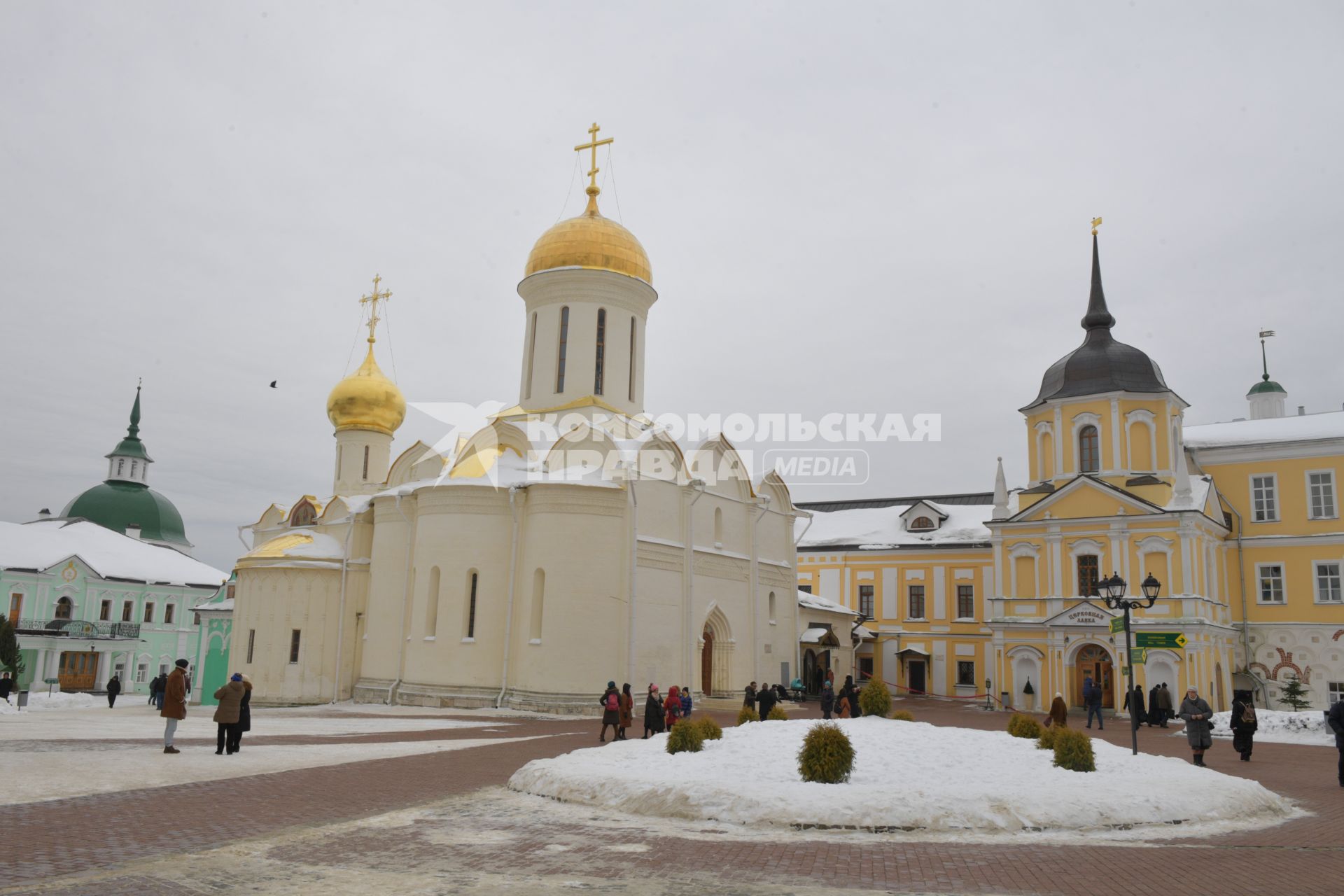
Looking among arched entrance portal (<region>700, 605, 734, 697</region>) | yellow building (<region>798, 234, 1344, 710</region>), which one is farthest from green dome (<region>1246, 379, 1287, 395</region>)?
arched entrance portal (<region>700, 605, 734, 697</region>)

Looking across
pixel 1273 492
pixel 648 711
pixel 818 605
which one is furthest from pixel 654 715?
pixel 1273 492

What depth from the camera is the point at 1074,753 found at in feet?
40.1

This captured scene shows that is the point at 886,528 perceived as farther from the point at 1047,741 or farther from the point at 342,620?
the point at 1047,741

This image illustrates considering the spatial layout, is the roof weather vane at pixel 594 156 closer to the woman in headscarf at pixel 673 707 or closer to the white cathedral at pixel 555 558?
the white cathedral at pixel 555 558

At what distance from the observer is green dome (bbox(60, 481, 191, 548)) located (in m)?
63.2

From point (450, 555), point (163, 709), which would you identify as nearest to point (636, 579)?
point (450, 555)

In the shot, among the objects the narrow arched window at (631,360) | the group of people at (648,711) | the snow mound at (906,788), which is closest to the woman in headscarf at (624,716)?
the group of people at (648,711)

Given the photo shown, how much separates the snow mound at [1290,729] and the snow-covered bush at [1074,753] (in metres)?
12.3

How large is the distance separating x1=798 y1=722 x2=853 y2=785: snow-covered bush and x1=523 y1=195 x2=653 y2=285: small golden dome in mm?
22138

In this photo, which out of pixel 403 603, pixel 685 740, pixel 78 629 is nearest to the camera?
pixel 685 740

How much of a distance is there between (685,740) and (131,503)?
62.8 metres

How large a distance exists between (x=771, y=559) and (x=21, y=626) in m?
37.8

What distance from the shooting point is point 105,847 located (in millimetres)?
7781

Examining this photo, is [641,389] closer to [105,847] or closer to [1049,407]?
[1049,407]
